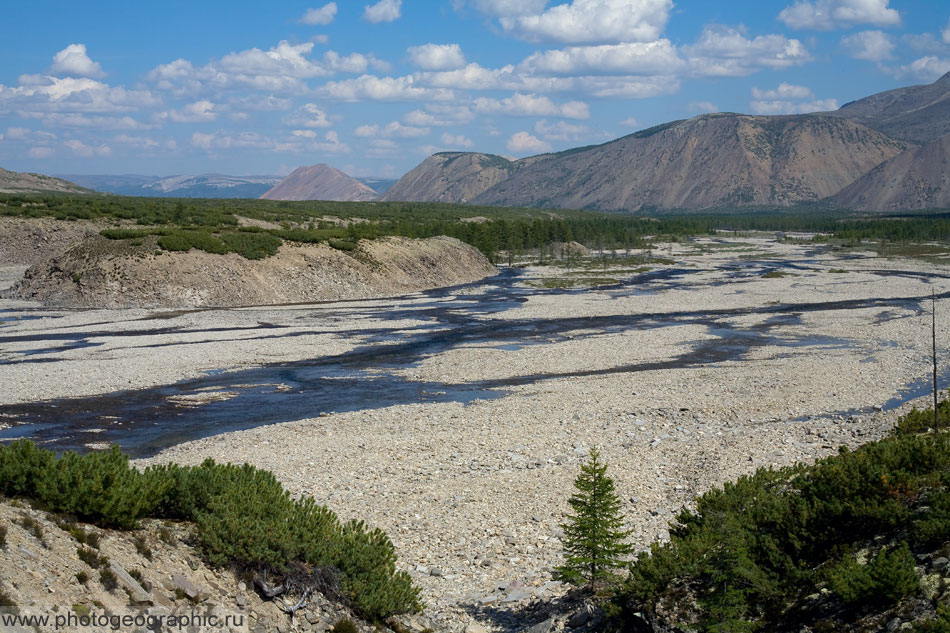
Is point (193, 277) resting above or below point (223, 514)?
above

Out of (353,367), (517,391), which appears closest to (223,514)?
(517,391)

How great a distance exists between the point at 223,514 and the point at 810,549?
33.5ft

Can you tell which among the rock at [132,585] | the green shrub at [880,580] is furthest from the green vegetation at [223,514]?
the green shrub at [880,580]

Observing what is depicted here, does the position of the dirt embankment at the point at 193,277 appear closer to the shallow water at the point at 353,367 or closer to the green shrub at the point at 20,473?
the shallow water at the point at 353,367

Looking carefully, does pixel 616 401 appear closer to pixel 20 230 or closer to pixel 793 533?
pixel 793 533

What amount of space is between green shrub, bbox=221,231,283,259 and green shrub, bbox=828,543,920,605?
71.8 metres

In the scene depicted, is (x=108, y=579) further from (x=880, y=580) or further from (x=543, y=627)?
(x=880, y=580)

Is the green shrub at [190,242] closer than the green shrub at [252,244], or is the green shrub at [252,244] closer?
the green shrub at [190,242]

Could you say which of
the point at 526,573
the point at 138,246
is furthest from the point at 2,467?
the point at 138,246

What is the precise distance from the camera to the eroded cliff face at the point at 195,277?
6788 cm

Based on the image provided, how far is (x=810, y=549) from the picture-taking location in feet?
Answer: 42.6

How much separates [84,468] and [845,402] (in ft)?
91.5

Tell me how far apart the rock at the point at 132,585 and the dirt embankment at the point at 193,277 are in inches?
2400

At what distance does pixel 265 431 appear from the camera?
91.1 feet
